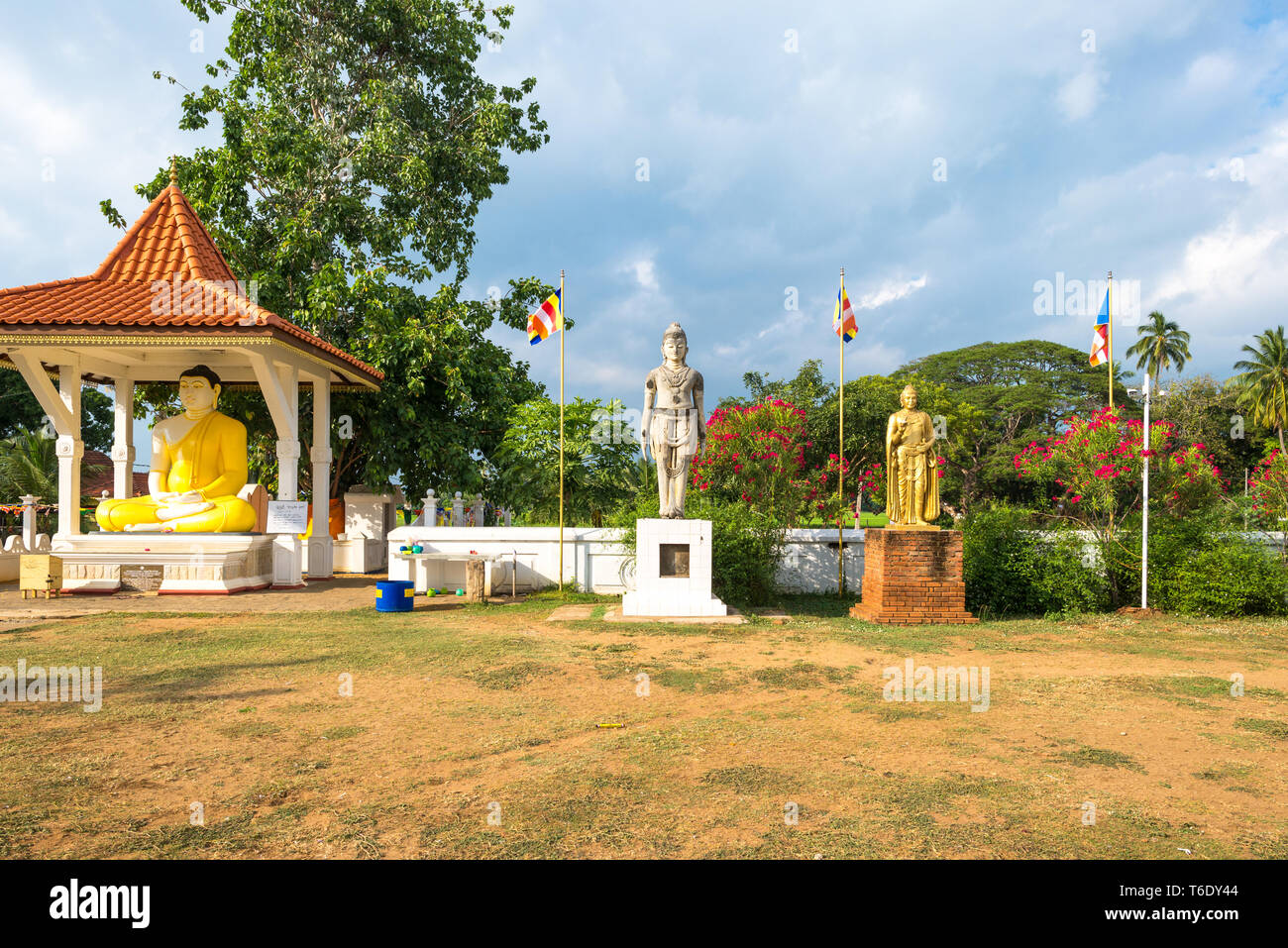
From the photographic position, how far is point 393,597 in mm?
9930

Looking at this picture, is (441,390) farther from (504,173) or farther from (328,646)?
(328,646)

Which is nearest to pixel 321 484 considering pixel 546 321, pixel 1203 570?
pixel 546 321

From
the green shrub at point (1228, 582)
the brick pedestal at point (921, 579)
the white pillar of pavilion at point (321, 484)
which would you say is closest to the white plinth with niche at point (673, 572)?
the brick pedestal at point (921, 579)

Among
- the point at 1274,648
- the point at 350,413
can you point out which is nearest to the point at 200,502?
the point at 350,413

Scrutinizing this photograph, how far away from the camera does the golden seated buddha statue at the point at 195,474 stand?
12.0m

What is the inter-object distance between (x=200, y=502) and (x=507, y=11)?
15.2 m

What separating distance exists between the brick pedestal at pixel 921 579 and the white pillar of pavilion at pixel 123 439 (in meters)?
13.0

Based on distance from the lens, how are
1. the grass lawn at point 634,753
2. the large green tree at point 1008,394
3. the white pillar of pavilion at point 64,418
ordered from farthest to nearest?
the large green tree at point 1008,394
the white pillar of pavilion at point 64,418
the grass lawn at point 634,753

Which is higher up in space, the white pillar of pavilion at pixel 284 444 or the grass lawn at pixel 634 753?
the white pillar of pavilion at pixel 284 444

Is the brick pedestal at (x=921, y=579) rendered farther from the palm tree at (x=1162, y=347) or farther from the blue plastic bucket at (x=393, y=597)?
the palm tree at (x=1162, y=347)

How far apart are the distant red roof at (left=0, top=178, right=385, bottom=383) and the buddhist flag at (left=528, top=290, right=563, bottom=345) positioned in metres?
3.67

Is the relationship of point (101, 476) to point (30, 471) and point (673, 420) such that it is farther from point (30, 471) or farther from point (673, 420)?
point (673, 420)

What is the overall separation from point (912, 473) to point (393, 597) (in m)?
7.04

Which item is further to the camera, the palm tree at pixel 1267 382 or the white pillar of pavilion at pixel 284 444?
the palm tree at pixel 1267 382
